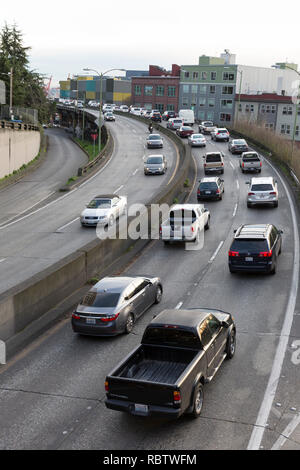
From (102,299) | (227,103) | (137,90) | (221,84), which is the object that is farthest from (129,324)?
(137,90)

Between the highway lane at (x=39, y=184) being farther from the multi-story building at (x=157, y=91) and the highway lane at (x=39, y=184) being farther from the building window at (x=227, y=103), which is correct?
the multi-story building at (x=157, y=91)

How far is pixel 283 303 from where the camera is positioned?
59.3 feet

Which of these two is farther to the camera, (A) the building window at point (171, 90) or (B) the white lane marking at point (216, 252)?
(A) the building window at point (171, 90)

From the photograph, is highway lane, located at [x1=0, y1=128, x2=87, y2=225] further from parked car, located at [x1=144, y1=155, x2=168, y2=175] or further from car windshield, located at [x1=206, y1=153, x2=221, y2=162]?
car windshield, located at [x1=206, y1=153, x2=221, y2=162]

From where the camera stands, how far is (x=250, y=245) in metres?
20.9

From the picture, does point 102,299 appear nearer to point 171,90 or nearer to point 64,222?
point 64,222

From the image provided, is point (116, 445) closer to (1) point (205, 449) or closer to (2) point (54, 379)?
Result: (1) point (205, 449)

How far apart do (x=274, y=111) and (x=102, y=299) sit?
320ft

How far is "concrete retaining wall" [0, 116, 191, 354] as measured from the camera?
48.3 feet

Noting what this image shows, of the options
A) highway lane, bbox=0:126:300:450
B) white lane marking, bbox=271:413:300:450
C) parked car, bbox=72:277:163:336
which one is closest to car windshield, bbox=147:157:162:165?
highway lane, bbox=0:126:300:450

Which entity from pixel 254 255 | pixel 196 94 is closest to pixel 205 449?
pixel 254 255

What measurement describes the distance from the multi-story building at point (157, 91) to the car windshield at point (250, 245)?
115581 mm

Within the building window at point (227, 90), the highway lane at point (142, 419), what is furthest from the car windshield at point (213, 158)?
the building window at point (227, 90)

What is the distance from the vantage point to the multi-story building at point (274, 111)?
4075 inches
